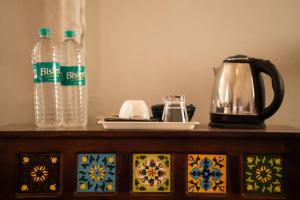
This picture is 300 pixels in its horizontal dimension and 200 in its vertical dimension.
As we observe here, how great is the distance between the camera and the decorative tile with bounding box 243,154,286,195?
0.73 metres

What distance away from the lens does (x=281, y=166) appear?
0.73 metres

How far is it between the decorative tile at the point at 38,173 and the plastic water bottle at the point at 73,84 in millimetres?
193

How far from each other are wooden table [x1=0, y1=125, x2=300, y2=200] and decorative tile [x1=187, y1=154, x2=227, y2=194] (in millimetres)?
12

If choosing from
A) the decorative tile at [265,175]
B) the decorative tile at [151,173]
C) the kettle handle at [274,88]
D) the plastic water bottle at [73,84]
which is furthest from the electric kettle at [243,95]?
the plastic water bottle at [73,84]

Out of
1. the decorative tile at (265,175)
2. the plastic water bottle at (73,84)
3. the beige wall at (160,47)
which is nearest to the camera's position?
the decorative tile at (265,175)

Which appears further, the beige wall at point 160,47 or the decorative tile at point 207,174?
the beige wall at point 160,47

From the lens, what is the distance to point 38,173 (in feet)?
2.44

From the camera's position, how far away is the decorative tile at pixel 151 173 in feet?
2.44

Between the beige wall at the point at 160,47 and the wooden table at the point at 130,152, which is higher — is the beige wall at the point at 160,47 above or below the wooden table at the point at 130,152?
above

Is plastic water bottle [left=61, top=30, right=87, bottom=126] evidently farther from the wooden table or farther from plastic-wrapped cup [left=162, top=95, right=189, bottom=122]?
plastic-wrapped cup [left=162, top=95, right=189, bottom=122]

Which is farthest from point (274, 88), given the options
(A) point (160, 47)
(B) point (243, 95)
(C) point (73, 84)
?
(C) point (73, 84)

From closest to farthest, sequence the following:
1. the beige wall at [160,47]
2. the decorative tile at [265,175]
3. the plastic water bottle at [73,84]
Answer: the decorative tile at [265,175], the plastic water bottle at [73,84], the beige wall at [160,47]

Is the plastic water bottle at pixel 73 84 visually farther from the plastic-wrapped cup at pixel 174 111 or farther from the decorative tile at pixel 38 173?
the plastic-wrapped cup at pixel 174 111

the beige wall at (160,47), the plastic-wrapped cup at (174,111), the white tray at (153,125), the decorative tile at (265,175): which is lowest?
the decorative tile at (265,175)
